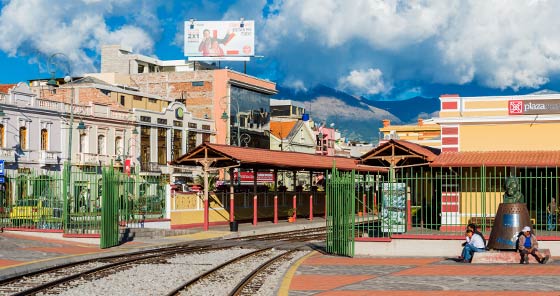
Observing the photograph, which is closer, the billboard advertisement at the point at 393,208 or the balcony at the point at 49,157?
the billboard advertisement at the point at 393,208

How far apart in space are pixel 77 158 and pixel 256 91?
32.4 metres

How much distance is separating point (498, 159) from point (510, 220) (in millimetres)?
10645

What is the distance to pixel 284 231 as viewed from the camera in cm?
4206

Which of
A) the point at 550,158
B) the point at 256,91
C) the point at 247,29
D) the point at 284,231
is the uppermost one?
the point at 247,29

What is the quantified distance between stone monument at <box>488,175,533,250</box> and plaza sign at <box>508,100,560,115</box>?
41.5 ft

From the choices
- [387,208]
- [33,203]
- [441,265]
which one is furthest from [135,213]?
[441,265]

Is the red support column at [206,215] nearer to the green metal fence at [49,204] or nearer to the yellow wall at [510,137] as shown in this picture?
the green metal fence at [49,204]

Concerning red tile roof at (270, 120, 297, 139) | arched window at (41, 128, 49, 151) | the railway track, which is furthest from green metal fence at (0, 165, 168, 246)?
red tile roof at (270, 120, 297, 139)

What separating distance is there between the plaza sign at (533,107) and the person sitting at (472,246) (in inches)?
543

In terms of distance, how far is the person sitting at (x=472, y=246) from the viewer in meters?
22.6

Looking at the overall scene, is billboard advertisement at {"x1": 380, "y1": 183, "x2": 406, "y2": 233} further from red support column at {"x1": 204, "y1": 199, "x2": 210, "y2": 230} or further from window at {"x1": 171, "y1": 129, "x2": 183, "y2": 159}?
window at {"x1": 171, "y1": 129, "x2": 183, "y2": 159}

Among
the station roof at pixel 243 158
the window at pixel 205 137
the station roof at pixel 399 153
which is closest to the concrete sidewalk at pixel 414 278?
the station roof at pixel 399 153

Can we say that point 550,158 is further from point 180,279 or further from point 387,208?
point 180,279

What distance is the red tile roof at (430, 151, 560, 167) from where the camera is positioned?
104 ft
